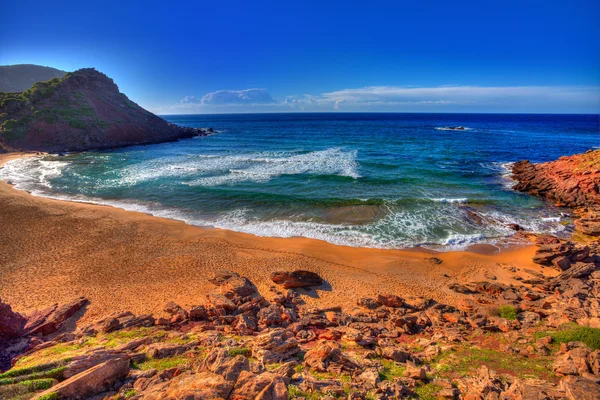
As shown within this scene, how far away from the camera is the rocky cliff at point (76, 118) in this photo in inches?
2227

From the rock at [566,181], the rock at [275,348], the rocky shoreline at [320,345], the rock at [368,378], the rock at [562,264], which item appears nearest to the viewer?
Result: the rocky shoreline at [320,345]

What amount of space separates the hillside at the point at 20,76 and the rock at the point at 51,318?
193686 millimetres

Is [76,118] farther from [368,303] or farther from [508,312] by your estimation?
[508,312]

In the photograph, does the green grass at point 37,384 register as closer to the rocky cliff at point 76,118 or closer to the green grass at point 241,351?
the green grass at point 241,351

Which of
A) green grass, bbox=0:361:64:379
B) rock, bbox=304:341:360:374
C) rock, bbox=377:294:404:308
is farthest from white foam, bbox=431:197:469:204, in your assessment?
green grass, bbox=0:361:64:379

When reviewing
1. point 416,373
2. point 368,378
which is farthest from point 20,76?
point 416,373

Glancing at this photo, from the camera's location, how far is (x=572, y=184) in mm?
29516

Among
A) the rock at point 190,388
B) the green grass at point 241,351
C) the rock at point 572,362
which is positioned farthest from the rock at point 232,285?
the rock at point 572,362

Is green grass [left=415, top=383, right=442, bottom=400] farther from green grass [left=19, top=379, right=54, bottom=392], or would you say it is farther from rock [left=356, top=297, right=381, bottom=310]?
green grass [left=19, top=379, right=54, bottom=392]

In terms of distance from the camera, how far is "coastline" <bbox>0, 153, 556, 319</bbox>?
1467cm

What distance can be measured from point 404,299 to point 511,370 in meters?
6.07

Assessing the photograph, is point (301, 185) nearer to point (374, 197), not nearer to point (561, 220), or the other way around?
point (374, 197)

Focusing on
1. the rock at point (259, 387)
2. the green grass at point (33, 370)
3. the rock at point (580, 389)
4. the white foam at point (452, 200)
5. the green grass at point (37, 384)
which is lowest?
the rock at point (580, 389)

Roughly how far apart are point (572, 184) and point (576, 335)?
28.0 m
